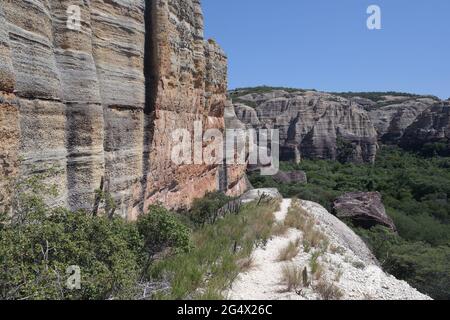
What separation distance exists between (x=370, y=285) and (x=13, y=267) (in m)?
7.03

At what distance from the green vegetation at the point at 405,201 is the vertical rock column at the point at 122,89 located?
958 centimetres

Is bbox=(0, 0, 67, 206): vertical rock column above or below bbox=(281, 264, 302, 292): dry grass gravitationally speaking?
above

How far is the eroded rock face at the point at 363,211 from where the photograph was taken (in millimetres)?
22906

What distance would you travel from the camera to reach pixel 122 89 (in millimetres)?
10367

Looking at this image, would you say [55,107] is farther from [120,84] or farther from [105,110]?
[120,84]

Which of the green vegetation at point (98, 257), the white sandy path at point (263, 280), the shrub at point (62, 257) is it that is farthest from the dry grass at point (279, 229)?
the shrub at point (62, 257)

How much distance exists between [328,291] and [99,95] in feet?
19.3

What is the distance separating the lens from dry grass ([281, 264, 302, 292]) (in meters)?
8.02

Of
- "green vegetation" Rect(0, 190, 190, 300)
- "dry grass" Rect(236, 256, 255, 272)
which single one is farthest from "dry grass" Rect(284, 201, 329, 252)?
"green vegetation" Rect(0, 190, 190, 300)

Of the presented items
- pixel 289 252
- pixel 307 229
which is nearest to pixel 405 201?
pixel 307 229

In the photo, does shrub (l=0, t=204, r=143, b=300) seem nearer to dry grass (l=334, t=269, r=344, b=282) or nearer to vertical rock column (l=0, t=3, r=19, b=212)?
vertical rock column (l=0, t=3, r=19, b=212)

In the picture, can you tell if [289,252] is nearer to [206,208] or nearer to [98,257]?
[98,257]

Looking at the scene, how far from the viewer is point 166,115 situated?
41.4 feet

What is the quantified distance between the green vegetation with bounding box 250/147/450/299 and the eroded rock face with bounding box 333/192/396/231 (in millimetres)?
898
